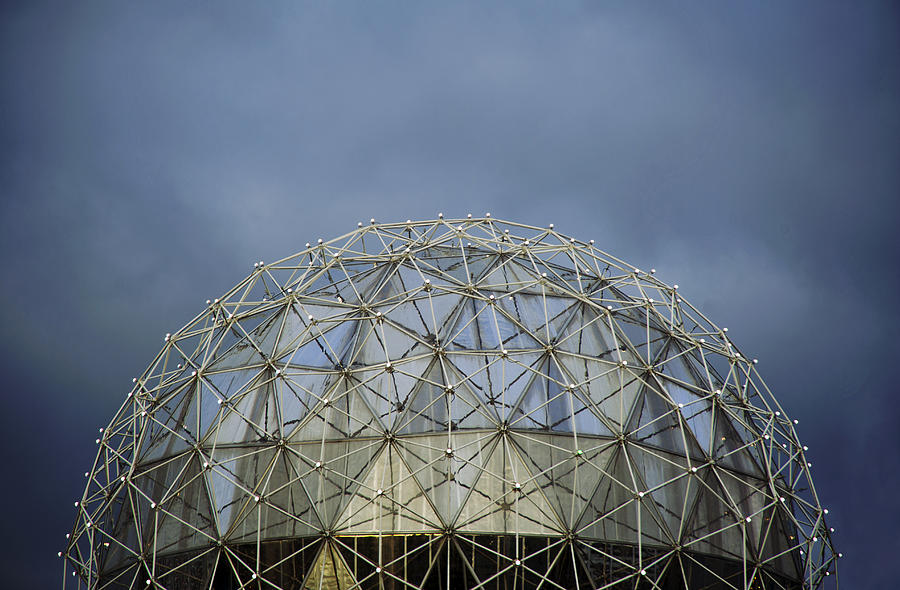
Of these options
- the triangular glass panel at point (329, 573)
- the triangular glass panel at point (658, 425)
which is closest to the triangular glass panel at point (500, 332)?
the triangular glass panel at point (658, 425)

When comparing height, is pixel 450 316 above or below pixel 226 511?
above

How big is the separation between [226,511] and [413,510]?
13.8 feet

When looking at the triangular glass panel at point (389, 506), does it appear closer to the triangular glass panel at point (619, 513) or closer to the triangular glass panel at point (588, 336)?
the triangular glass panel at point (619, 513)

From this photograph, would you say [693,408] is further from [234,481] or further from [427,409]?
[234,481]

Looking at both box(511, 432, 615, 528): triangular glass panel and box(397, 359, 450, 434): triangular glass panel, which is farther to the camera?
box(397, 359, 450, 434): triangular glass panel

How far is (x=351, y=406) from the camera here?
65.5 feet

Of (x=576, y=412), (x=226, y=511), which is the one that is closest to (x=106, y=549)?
(x=226, y=511)

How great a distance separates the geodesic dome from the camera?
18422 mm

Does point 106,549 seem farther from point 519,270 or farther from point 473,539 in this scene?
point 519,270

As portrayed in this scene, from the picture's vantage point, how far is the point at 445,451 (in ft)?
61.1

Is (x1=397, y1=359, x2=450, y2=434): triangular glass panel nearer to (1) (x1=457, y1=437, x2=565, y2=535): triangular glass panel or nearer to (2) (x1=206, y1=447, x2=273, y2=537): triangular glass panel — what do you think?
(1) (x1=457, y1=437, x2=565, y2=535): triangular glass panel

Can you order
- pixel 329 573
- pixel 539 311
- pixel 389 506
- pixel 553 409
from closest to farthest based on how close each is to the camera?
pixel 329 573
pixel 389 506
pixel 553 409
pixel 539 311

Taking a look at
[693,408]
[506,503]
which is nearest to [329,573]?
[506,503]

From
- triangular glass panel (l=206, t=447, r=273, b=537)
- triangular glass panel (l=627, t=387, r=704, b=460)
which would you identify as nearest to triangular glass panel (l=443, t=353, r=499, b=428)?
triangular glass panel (l=627, t=387, r=704, b=460)
